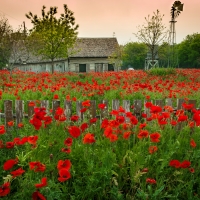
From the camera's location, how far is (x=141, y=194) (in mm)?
2453

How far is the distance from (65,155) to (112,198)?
2.58 feet

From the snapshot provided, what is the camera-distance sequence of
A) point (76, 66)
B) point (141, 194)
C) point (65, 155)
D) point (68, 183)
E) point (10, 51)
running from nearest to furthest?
1. point (141, 194)
2. point (68, 183)
3. point (65, 155)
4. point (10, 51)
5. point (76, 66)

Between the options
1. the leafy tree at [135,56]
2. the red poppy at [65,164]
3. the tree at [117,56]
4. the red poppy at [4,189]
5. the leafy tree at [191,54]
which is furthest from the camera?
the leafy tree at [135,56]

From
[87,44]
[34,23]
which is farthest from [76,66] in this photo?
[34,23]

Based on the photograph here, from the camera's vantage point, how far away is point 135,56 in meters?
80.0

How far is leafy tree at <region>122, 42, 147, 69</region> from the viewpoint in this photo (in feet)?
255

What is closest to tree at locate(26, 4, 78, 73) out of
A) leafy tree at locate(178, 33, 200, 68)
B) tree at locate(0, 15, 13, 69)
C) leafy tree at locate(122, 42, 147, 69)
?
tree at locate(0, 15, 13, 69)

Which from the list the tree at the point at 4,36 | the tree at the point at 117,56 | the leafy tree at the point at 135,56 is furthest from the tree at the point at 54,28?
the leafy tree at the point at 135,56

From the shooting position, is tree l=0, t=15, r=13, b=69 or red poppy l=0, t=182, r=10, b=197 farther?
tree l=0, t=15, r=13, b=69

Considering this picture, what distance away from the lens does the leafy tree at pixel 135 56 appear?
77875 mm

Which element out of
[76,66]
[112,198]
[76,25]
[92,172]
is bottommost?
[112,198]

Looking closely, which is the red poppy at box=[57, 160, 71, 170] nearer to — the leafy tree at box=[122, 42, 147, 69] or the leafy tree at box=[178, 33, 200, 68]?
the leafy tree at box=[178, 33, 200, 68]

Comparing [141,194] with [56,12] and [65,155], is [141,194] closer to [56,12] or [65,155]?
[65,155]

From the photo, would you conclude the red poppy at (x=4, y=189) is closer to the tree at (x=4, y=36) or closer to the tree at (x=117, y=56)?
the tree at (x=4, y=36)
